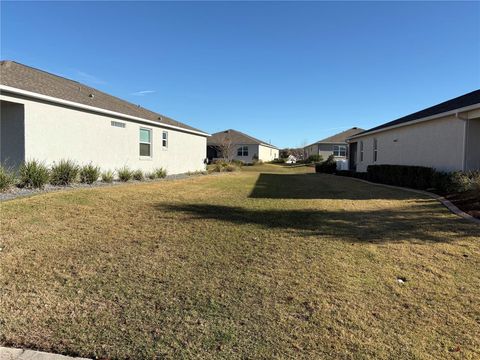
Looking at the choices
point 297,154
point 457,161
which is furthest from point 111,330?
point 297,154

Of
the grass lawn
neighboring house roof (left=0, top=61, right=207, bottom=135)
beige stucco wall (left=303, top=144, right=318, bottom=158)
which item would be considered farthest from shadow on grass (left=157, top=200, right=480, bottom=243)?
beige stucco wall (left=303, top=144, right=318, bottom=158)

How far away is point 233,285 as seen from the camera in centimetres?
430

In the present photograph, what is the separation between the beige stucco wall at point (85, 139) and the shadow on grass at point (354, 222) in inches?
232

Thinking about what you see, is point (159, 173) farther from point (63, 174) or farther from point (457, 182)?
point (457, 182)

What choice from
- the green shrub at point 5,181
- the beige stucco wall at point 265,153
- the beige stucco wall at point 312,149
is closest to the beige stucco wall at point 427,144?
the green shrub at point 5,181

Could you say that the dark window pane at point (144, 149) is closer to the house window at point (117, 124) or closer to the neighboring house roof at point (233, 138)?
the house window at point (117, 124)

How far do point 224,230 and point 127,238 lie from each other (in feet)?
5.61

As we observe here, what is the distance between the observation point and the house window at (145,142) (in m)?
18.5

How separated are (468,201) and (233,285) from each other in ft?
27.0

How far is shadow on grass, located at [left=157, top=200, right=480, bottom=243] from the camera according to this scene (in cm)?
661

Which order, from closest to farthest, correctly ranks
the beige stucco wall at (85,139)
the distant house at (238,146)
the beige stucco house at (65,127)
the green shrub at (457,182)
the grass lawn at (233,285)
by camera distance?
1. the grass lawn at (233,285)
2. the green shrub at (457,182)
3. the beige stucco house at (65,127)
4. the beige stucco wall at (85,139)
5. the distant house at (238,146)

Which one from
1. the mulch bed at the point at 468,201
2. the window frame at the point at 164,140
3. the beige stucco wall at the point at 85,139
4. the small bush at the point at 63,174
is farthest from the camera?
the window frame at the point at 164,140

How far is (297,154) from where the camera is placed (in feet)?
301

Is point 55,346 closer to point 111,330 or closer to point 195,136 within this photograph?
point 111,330
